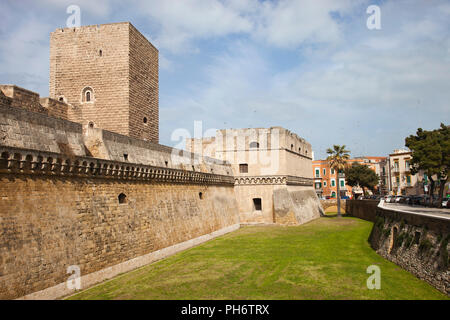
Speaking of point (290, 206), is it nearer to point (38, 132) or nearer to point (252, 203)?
point (252, 203)

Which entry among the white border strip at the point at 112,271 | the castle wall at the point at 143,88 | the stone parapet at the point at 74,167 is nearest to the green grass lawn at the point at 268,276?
the white border strip at the point at 112,271

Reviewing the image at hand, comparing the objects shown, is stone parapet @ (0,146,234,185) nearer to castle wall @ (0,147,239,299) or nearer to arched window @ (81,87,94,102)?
→ castle wall @ (0,147,239,299)

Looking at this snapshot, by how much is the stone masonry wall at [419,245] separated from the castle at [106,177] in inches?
397

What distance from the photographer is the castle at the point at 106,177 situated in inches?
410

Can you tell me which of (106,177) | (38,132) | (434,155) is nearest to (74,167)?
(38,132)

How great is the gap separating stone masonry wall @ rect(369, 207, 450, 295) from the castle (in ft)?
33.1

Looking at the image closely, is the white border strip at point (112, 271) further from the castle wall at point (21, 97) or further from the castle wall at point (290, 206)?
the castle wall at point (290, 206)

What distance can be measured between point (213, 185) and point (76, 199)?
14.1 meters

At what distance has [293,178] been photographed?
32750 mm

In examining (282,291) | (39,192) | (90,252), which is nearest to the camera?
(39,192)

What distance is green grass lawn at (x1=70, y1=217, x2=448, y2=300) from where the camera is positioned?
1132cm

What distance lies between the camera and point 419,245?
43.1 feet

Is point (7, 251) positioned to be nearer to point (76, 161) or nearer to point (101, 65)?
point (76, 161)
